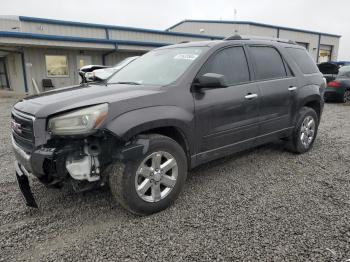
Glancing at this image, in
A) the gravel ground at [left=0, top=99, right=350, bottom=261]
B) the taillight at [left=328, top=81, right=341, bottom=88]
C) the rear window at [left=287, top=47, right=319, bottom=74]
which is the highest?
the rear window at [left=287, top=47, right=319, bottom=74]

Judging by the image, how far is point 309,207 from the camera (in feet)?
9.98

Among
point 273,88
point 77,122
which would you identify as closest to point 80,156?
point 77,122

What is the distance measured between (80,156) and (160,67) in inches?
64.8

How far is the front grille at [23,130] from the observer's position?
2680 mm

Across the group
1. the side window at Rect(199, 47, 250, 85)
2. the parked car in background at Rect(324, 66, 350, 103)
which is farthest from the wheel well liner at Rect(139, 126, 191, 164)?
the parked car in background at Rect(324, 66, 350, 103)

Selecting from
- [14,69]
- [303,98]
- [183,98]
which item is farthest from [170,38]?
[183,98]

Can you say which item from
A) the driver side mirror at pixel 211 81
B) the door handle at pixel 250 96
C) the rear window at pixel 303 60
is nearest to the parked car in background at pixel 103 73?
the driver side mirror at pixel 211 81

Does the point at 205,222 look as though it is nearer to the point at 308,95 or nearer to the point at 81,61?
the point at 308,95

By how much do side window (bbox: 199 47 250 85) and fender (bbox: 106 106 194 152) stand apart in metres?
0.68

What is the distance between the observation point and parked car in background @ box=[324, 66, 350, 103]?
11375mm

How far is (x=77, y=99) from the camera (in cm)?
278

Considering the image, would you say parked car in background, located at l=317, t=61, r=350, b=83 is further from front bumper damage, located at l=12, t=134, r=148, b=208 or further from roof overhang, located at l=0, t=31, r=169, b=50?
front bumper damage, located at l=12, t=134, r=148, b=208

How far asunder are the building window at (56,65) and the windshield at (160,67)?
14746 millimetres

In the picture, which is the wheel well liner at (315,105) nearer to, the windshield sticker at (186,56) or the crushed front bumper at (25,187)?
the windshield sticker at (186,56)
